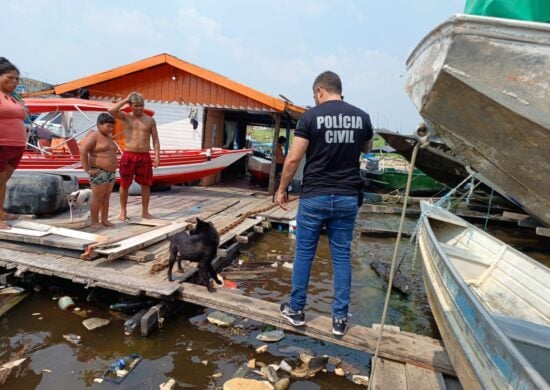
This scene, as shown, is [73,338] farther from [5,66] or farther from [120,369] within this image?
→ [5,66]

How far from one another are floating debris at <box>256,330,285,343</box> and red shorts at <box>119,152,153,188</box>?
362 centimetres

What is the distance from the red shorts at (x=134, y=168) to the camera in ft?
20.6

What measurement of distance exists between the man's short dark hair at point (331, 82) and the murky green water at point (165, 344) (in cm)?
272

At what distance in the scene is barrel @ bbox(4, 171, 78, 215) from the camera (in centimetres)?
599

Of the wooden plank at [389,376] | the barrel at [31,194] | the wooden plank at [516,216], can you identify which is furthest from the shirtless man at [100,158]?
the wooden plank at [516,216]

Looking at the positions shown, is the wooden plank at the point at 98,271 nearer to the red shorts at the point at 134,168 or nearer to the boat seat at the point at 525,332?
the red shorts at the point at 134,168

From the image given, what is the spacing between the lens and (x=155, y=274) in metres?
4.69

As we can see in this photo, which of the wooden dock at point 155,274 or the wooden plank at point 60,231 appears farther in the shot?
the wooden plank at point 60,231

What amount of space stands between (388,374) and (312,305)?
6.91 ft

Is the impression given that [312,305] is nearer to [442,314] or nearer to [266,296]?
[266,296]

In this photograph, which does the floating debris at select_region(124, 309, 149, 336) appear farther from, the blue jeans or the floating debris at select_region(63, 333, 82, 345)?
the blue jeans

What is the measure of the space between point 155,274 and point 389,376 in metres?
3.02

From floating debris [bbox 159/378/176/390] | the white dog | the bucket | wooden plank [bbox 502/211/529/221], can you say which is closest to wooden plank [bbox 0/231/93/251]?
the white dog

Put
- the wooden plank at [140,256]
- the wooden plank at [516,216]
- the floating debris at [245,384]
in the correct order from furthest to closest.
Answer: the wooden plank at [516,216], the wooden plank at [140,256], the floating debris at [245,384]
